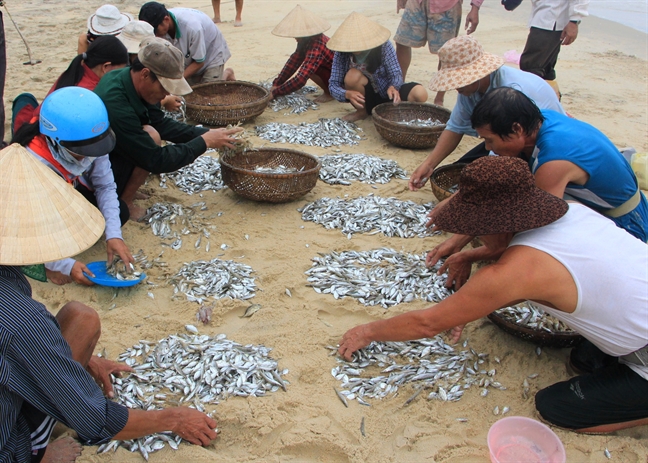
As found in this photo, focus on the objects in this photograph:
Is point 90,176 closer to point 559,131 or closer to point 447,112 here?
point 559,131

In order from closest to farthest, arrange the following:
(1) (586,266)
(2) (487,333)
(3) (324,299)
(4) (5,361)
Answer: (4) (5,361)
(1) (586,266)
(2) (487,333)
(3) (324,299)

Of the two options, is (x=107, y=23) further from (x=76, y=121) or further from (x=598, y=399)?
(x=598, y=399)

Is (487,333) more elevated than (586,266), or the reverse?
(586,266)

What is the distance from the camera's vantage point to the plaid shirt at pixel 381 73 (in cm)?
591

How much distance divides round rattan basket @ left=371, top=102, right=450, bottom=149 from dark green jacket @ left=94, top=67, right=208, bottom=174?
6.94ft

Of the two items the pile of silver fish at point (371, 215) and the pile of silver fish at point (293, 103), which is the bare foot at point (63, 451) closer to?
the pile of silver fish at point (371, 215)

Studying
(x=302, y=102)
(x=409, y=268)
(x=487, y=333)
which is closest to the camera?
(x=487, y=333)

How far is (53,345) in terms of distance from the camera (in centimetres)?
177

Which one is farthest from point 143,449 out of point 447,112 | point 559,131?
point 447,112

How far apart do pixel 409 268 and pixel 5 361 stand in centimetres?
250

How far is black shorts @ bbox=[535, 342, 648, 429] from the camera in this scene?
2424 millimetres

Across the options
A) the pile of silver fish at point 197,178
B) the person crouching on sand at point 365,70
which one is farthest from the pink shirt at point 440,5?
the pile of silver fish at point 197,178

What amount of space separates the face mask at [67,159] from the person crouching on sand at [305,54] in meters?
3.84

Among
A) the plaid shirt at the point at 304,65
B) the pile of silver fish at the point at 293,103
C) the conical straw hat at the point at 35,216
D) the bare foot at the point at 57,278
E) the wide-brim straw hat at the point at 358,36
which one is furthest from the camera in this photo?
the pile of silver fish at the point at 293,103
